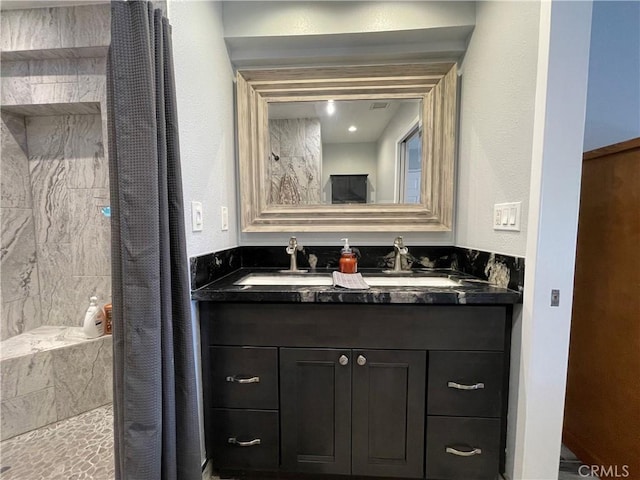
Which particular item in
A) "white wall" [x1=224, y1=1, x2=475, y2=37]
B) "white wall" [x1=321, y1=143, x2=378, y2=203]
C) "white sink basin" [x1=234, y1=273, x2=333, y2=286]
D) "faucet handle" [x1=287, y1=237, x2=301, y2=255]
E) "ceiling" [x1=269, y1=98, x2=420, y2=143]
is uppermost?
"white wall" [x1=224, y1=1, x2=475, y2=37]

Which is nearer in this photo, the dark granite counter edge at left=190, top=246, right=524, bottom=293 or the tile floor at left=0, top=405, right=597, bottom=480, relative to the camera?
the tile floor at left=0, top=405, right=597, bottom=480

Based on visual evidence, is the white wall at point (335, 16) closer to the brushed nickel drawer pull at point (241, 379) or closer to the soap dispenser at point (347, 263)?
the soap dispenser at point (347, 263)

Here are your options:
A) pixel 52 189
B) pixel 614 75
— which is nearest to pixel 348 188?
pixel 614 75

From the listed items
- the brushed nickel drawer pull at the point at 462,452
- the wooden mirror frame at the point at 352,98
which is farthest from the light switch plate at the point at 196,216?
the brushed nickel drawer pull at the point at 462,452

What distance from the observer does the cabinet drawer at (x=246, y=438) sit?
46.8 inches

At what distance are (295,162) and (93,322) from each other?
155cm

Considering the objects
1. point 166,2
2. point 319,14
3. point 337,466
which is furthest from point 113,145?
point 337,466

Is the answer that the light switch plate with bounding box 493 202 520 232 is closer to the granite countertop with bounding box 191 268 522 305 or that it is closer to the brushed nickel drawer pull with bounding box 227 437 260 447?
the granite countertop with bounding box 191 268 522 305

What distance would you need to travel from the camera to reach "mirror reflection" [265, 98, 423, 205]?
160cm

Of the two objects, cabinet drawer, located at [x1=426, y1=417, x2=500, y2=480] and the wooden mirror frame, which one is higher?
the wooden mirror frame

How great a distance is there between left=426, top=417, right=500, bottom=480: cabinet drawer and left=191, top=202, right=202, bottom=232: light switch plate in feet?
4.14

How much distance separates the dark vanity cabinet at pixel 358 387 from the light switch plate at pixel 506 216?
34cm

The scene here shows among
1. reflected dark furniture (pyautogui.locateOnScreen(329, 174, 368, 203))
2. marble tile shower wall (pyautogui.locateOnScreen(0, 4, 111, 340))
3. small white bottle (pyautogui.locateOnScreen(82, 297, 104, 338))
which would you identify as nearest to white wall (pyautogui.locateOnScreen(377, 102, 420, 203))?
reflected dark furniture (pyautogui.locateOnScreen(329, 174, 368, 203))

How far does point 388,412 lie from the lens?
1149 millimetres
